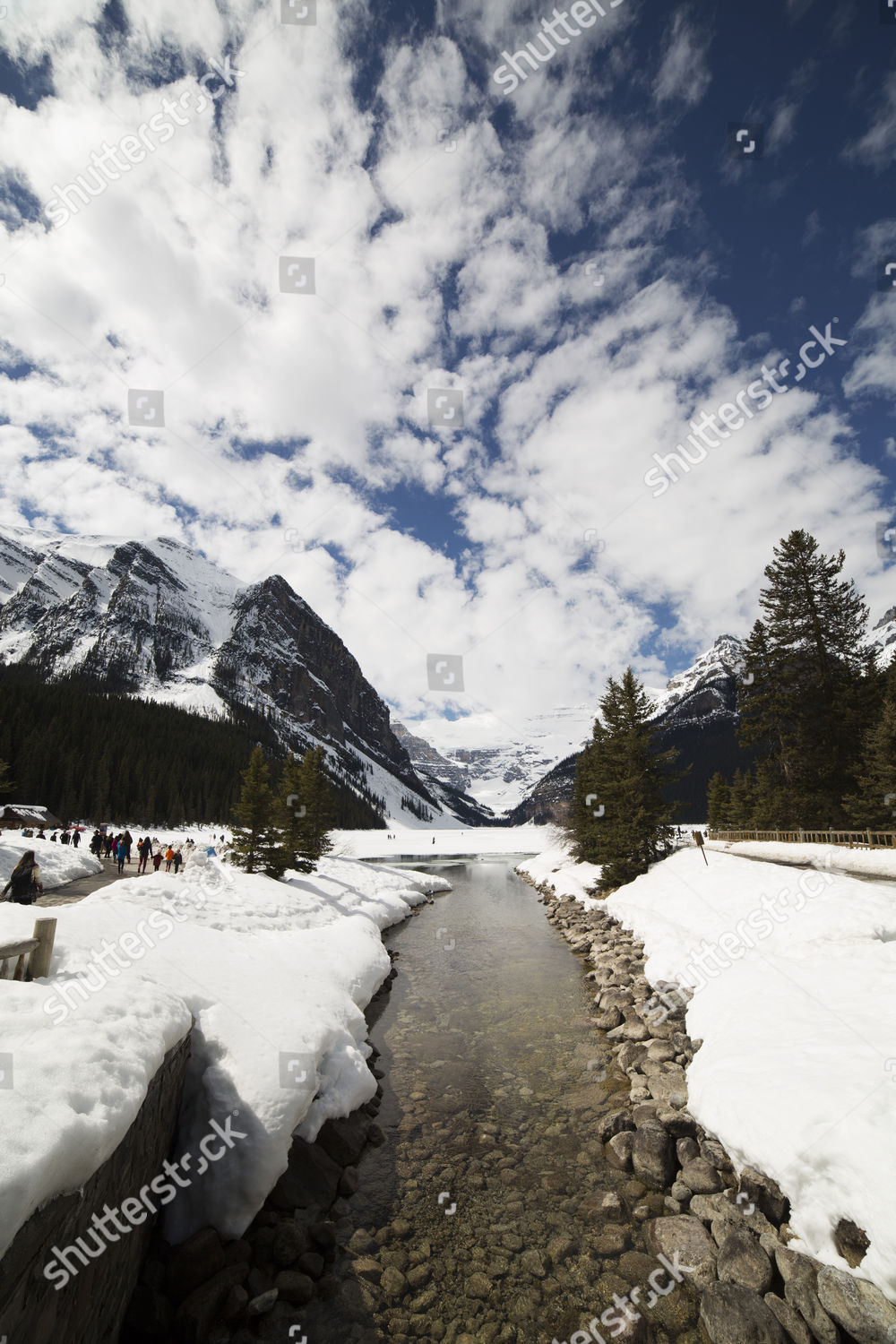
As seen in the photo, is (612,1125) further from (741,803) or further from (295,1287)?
(741,803)

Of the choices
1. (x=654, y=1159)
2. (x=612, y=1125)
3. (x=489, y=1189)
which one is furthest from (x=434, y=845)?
(x=654, y=1159)

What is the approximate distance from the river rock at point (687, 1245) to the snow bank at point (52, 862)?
84.8 ft

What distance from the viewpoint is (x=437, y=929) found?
28.5m

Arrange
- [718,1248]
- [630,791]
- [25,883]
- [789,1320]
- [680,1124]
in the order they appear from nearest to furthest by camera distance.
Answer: [789,1320] < [718,1248] < [680,1124] < [25,883] < [630,791]

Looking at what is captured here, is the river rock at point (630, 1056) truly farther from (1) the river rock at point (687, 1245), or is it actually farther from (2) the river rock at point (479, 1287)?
(2) the river rock at point (479, 1287)

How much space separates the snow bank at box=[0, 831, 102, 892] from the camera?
24609 millimetres

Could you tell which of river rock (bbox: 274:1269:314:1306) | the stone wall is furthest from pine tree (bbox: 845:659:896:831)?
the stone wall

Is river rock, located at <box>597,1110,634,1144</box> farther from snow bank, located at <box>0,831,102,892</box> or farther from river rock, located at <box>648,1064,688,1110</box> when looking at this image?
snow bank, located at <box>0,831,102,892</box>

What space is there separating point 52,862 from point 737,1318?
3242cm

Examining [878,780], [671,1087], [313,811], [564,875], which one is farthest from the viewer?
[564,875]

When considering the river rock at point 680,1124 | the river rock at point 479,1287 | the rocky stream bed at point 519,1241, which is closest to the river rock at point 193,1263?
the rocky stream bed at point 519,1241

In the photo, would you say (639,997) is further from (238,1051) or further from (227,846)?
(227,846)

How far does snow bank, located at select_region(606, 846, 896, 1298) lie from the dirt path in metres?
17.0

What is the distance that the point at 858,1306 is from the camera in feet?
17.0
